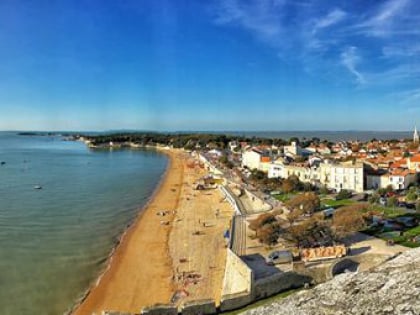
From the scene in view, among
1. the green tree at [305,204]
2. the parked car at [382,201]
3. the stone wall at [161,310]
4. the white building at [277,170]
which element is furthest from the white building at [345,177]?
the stone wall at [161,310]

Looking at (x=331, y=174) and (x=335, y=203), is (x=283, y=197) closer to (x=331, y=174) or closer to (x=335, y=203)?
(x=335, y=203)

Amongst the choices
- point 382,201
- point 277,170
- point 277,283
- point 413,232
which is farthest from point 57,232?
point 277,170

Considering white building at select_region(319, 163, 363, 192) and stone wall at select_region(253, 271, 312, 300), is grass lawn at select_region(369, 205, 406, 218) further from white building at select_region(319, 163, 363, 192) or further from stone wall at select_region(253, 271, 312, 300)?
stone wall at select_region(253, 271, 312, 300)

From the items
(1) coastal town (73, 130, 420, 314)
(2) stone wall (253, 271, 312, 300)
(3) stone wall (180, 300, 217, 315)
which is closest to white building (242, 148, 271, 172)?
(1) coastal town (73, 130, 420, 314)

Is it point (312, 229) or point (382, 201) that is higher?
point (312, 229)

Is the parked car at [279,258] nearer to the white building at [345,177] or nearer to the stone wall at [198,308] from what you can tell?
the stone wall at [198,308]

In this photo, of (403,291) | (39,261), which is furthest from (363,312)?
(39,261)

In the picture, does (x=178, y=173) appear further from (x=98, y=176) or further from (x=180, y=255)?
(x=180, y=255)

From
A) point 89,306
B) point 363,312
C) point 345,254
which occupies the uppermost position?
point 363,312
